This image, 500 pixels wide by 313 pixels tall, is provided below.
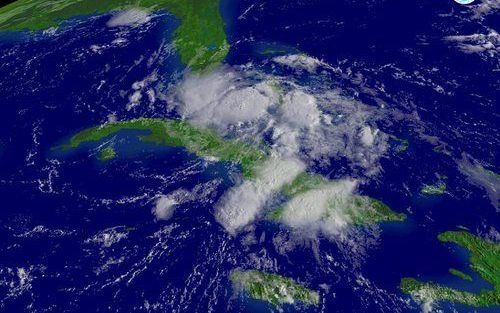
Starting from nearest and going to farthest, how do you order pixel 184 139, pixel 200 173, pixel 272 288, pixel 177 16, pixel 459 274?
1. pixel 459 274
2. pixel 272 288
3. pixel 200 173
4. pixel 184 139
5. pixel 177 16

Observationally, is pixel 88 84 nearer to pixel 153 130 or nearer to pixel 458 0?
pixel 153 130

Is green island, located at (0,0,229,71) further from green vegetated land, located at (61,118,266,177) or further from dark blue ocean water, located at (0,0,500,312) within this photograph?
green vegetated land, located at (61,118,266,177)

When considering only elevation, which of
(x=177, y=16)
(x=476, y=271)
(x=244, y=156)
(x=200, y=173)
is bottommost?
(x=476, y=271)

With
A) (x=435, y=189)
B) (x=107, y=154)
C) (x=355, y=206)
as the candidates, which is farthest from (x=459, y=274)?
(x=107, y=154)

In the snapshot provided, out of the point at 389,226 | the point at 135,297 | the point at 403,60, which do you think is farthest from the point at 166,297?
the point at 403,60

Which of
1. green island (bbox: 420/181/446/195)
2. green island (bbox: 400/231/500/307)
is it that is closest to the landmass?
green island (bbox: 420/181/446/195)

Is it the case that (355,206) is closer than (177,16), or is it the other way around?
(355,206)

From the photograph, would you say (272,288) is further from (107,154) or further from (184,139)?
(107,154)

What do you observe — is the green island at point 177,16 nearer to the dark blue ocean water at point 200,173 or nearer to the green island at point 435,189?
the dark blue ocean water at point 200,173

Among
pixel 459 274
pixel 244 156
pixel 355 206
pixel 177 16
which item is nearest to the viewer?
pixel 459 274
